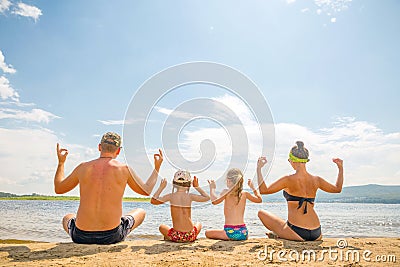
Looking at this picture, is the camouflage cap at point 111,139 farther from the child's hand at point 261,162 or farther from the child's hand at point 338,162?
the child's hand at point 338,162

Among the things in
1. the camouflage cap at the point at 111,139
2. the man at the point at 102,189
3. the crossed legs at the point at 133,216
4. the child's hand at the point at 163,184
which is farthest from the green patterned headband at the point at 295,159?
the camouflage cap at the point at 111,139

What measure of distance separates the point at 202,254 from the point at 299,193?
2303mm

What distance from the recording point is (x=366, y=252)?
470 cm

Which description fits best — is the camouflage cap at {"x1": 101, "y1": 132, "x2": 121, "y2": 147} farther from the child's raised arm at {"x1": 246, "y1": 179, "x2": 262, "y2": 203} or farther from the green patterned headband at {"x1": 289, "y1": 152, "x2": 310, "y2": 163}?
the green patterned headband at {"x1": 289, "y1": 152, "x2": 310, "y2": 163}

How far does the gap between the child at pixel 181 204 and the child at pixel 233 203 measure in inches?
15.3

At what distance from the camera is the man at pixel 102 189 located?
4.69 m

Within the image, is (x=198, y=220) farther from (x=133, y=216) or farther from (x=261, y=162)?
(x=261, y=162)

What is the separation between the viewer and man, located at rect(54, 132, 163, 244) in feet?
15.4

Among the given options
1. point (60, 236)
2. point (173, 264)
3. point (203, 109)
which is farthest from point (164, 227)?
point (60, 236)

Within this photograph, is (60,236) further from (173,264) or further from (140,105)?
(173,264)

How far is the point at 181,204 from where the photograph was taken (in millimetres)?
5738

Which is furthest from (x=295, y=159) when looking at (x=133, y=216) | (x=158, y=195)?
(x=133, y=216)

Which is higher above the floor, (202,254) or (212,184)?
(212,184)

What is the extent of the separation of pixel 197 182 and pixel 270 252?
2.00 meters
